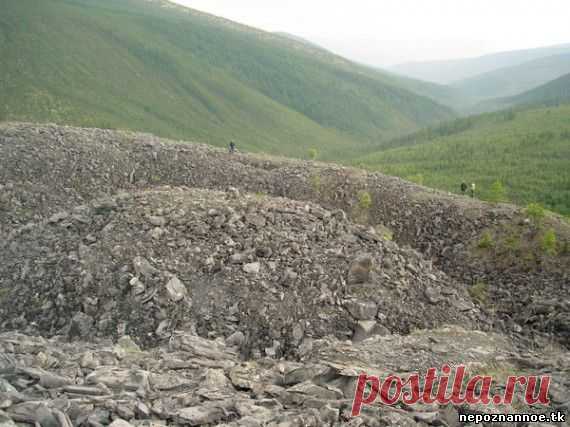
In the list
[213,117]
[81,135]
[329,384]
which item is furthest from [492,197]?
[213,117]

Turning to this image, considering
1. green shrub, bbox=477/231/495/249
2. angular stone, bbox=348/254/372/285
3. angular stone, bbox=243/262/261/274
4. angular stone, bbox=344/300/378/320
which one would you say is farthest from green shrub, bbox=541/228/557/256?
angular stone, bbox=243/262/261/274

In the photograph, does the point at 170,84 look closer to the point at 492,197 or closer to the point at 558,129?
the point at 558,129

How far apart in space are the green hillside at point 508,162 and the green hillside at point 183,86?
90.5 feet

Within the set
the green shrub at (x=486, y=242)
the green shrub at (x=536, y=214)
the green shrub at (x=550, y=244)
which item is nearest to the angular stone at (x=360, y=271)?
the green shrub at (x=486, y=242)

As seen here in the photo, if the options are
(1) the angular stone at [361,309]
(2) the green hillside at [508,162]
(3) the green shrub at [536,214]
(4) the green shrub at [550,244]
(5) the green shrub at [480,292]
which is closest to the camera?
(1) the angular stone at [361,309]

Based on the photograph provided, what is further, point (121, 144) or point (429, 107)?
point (429, 107)

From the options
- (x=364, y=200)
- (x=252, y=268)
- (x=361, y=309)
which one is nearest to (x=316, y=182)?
(x=364, y=200)

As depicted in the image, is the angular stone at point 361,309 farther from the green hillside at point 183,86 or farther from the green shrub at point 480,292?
the green hillside at point 183,86

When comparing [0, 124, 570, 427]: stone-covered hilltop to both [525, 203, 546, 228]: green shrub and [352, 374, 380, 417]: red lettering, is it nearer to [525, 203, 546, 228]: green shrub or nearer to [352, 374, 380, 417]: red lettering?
[352, 374, 380, 417]: red lettering

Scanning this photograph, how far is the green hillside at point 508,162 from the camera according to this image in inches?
1268

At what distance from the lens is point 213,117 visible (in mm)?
86250

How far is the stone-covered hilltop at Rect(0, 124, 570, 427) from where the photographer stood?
6.73m

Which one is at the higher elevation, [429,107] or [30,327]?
[429,107]

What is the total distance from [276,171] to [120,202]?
30.4 ft
